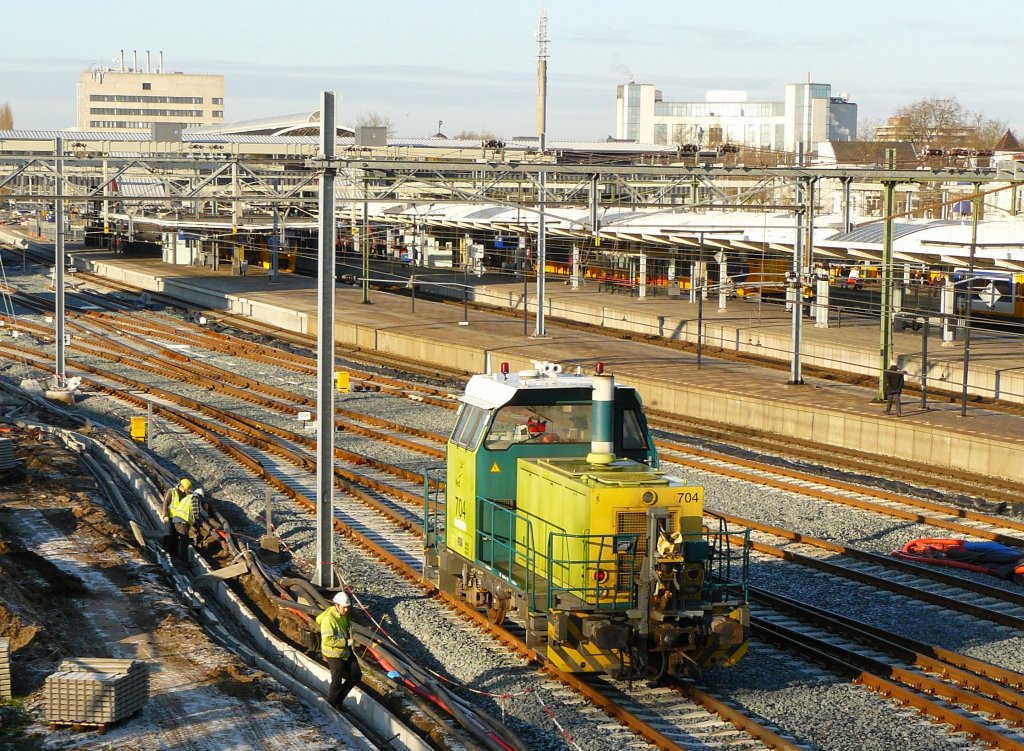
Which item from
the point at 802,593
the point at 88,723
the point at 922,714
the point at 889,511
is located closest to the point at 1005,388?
the point at 889,511

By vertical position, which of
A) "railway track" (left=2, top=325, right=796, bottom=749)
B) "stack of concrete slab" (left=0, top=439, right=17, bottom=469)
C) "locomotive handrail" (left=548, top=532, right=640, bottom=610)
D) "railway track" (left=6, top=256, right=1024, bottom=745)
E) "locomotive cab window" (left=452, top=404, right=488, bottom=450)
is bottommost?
"railway track" (left=2, top=325, right=796, bottom=749)

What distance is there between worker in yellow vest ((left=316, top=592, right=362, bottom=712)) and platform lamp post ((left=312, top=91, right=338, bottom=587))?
4.01 meters

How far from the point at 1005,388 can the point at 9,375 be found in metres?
28.8

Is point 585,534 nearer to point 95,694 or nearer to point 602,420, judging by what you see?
point 602,420

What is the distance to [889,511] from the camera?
856 inches

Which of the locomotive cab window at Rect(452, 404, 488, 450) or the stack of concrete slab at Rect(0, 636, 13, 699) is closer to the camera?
the stack of concrete slab at Rect(0, 636, 13, 699)

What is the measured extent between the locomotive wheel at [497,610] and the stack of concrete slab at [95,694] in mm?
4030

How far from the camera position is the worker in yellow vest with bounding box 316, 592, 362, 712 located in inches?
486

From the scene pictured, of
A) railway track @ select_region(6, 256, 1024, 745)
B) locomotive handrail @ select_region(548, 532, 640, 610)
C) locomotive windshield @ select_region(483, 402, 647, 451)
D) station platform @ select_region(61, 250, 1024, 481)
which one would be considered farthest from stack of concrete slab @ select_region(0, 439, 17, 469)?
locomotive handrail @ select_region(548, 532, 640, 610)

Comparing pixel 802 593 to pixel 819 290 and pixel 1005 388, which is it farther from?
pixel 819 290

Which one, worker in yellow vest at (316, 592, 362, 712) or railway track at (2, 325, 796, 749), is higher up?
worker in yellow vest at (316, 592, 362, 712)

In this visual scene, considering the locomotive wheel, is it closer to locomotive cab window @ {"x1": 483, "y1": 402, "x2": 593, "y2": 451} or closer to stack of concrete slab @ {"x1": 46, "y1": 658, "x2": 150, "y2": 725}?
locomotive cab window @ {"x1": 483, "y1": 402, "x2": 593, "y2": 451}

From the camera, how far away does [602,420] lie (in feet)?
44.3

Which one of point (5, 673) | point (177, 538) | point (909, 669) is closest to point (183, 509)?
point (177, 538)
